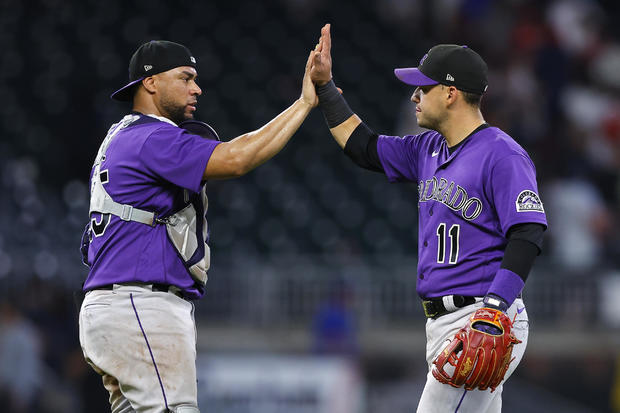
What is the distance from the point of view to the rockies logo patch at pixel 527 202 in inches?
161

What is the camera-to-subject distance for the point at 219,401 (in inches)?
363

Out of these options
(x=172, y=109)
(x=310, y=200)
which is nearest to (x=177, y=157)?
(x=172, y=109)

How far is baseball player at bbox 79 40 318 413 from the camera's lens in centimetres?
417

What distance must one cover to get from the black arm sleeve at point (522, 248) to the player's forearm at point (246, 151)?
1032mm

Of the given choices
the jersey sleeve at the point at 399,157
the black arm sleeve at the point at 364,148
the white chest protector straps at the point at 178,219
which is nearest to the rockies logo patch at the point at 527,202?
the jersey sleeve at the point at 399,157

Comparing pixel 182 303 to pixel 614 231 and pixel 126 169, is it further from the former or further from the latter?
pixel 614 231

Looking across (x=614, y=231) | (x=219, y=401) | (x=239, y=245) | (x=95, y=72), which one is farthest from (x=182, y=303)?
(x=95, y=72)

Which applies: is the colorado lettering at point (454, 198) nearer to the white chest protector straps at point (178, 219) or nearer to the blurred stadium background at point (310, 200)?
the white chest protector straps at point (178, 219)

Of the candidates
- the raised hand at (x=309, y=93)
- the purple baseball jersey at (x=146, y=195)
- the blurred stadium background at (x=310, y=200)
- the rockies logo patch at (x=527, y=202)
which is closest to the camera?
the rockies logo patch at (x=527, y=202)

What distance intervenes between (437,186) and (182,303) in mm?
1228

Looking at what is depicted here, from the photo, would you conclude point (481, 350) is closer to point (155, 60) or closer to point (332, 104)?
point (332, 104)

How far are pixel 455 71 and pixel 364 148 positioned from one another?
71cm

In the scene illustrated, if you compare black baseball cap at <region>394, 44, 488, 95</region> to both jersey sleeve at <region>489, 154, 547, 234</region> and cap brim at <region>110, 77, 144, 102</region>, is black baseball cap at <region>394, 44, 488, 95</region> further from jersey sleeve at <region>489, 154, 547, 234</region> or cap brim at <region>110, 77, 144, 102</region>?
cap brim at <region>110, 77, 144, 102</region>

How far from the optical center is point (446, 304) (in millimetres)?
4344
